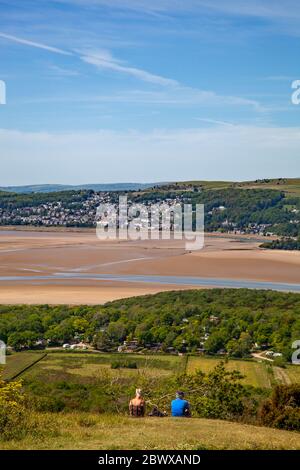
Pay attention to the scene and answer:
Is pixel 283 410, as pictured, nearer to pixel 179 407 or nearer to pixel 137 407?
pixel 179 407

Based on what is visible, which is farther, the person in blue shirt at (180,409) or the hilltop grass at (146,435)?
the person in blue shirt at (180,409)

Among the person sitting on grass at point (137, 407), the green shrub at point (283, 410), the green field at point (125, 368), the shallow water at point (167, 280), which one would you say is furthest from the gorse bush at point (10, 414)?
the shallow water at point (167, 280)

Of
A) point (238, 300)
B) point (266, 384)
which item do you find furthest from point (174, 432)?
point (238, 300)

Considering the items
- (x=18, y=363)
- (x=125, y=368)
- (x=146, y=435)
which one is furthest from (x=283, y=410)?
(x=18, y=363)

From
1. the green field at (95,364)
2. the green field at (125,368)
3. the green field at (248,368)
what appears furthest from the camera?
the green field at (95,364)

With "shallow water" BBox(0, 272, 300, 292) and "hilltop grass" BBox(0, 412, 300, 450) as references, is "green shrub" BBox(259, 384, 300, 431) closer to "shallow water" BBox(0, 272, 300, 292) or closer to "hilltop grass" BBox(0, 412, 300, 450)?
"hilltop grass" BBox(0, 412, 300, 450)

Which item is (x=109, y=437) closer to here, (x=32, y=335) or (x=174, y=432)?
(x=174, y=432)

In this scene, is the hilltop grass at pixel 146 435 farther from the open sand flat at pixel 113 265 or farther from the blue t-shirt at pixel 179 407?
the open sand flat at pixel 113 265
